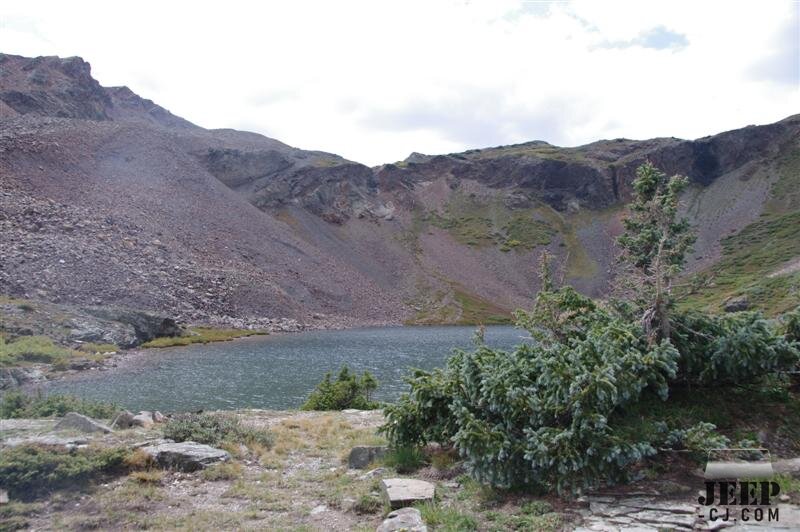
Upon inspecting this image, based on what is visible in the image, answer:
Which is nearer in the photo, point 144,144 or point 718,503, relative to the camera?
point 718,503

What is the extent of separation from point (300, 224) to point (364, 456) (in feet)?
456

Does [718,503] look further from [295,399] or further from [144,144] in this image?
[144,144]

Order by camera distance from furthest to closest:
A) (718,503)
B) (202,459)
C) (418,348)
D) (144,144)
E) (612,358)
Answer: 1. (144,144)
2. (418,348)
3. (202,459)
4. (612,358)
5. (718,503)

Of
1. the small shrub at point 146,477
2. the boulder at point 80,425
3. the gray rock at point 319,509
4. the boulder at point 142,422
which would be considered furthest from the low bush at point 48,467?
the gray rock at point 319,509

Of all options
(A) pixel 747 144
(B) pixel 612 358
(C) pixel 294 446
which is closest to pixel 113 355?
(C) pixel 294 446

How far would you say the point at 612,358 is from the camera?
31.7ft

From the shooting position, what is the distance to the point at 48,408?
20.0m

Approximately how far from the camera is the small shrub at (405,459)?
12.1 m

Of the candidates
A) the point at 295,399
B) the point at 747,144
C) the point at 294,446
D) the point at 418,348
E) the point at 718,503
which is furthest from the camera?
the point at 747,144

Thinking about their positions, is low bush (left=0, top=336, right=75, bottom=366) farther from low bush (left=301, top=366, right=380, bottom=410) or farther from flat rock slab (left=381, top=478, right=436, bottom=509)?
flat rock slab (left=381, top=478, right=436, bottom=509)

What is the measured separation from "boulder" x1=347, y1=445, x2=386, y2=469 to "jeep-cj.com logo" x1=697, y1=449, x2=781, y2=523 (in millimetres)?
7281

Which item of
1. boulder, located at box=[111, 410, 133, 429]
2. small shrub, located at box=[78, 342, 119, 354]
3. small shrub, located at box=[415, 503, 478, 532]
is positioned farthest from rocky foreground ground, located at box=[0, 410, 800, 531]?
small shrub, located at box=[78, 342, 119, 354]

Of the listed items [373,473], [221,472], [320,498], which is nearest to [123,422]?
[221,472]

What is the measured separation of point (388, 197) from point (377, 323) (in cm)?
8241
